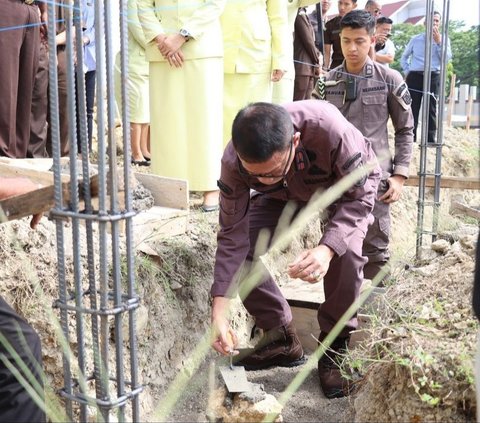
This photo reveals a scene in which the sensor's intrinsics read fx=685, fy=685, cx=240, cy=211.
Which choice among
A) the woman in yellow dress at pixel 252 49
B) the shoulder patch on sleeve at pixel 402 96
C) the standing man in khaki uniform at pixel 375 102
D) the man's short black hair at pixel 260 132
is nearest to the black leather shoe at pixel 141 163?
the woman in yellow dress at pixel 252 49

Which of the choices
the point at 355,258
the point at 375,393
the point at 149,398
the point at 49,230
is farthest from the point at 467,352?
the point at 49,230

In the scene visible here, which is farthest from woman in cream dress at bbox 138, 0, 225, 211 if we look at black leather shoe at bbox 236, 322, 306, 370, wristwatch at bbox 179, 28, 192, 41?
black leather shoe at bbox 236, 322, 306, 370

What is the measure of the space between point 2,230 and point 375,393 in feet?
5.92

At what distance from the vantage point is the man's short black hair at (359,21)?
4156 millimetres

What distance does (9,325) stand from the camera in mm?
2094

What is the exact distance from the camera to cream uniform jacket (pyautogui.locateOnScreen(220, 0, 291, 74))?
4438 millimetres

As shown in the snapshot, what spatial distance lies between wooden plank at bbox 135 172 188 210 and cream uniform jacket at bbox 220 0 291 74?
Answer: 1120mm

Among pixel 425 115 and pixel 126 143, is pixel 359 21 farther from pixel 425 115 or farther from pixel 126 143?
pixel 126 143

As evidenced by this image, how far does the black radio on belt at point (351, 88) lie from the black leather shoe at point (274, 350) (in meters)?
1.49

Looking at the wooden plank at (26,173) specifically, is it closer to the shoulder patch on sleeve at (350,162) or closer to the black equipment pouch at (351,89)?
the shoulder patch on sleeve at (350,162)

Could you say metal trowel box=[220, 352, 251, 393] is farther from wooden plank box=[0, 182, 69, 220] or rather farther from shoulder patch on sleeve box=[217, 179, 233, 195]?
wooden plank box=[0, 182, 69, 220]

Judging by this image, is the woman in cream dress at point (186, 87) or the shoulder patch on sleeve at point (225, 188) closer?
the shoulder patch on sleeve at point (225, 188)

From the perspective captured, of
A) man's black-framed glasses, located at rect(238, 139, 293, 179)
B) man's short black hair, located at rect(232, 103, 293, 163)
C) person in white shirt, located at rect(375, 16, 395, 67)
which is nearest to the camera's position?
man's short black hair, located at rect(232, 103, 293, 163)

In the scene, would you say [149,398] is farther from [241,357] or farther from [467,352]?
[467,352]
